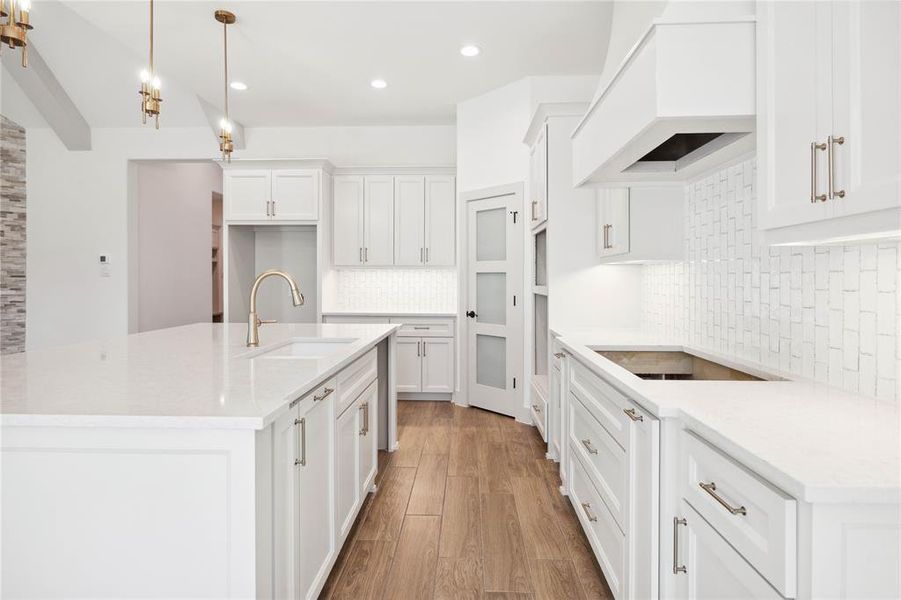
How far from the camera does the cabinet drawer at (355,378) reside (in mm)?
2164

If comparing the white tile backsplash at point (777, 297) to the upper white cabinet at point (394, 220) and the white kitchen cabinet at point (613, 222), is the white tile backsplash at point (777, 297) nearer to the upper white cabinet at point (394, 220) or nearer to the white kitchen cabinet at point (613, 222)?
the white kitchen cabinet at point (613, 222)

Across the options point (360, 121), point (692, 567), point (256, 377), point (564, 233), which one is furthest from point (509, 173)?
point (692, 567)

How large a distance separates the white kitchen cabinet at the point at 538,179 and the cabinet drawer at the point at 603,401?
5.15ft

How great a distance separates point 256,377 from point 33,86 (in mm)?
5276

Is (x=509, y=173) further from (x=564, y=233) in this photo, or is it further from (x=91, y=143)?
(x=91, y=143)

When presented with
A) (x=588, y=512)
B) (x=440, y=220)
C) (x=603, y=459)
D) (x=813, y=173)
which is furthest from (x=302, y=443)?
(x=440, y=220)

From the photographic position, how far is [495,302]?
486 centimetres

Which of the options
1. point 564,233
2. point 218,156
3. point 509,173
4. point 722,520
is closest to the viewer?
point 722,520

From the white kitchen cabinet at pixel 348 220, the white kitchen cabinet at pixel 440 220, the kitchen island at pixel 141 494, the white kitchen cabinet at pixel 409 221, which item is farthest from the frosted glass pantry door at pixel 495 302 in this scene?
the kitchen island at pixel 141 494

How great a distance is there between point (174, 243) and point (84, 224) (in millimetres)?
1042

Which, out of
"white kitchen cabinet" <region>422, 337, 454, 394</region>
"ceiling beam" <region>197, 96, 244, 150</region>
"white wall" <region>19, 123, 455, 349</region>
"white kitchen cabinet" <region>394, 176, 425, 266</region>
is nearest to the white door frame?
"white kitchen cabinet" <region>422, 337, 454, 394</region>

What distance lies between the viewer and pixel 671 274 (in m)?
2.97

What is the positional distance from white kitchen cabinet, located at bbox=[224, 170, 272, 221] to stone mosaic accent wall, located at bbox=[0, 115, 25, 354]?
221 cm

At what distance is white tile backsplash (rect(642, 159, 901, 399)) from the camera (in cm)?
143
